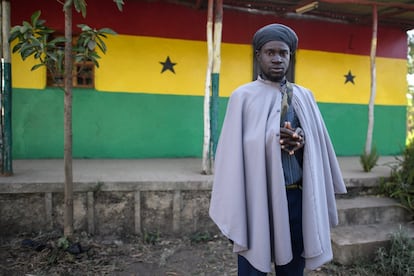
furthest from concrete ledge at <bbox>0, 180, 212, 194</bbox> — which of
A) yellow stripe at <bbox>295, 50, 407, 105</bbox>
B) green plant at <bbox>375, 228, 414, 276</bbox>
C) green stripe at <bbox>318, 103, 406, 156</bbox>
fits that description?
green stripe at <bbox>318, 103, 406, 156</bbox>

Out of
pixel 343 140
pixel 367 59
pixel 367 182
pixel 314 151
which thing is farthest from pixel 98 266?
pixel 367 59

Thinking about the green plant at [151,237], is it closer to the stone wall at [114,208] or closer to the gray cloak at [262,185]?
the stone wall at [114,208]

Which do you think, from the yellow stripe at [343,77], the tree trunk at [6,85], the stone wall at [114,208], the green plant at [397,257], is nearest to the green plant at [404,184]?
the green plant at [397,257]

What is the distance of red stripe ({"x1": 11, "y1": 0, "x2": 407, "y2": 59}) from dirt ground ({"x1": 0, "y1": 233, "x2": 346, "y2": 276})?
3571mm

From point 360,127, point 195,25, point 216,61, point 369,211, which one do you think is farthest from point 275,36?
point 360,127

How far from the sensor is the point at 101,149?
19.7 feet

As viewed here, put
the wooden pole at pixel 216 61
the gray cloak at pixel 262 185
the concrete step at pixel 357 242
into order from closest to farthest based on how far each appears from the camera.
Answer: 1. the gray cloak at pixel 262 185
2. the concrete step at pixel 357 242
3. the wooden pole at pixel 216 61

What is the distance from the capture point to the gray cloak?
1819 mm

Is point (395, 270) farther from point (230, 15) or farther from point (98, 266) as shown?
point (230, 15)

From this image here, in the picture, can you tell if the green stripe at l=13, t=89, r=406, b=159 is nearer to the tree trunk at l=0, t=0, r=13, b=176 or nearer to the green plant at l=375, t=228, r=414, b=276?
the tree trunk at l=0, t=0, r=13, b=176

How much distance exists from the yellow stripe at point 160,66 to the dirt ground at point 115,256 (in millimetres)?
2962

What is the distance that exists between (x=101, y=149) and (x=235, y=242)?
457 cm

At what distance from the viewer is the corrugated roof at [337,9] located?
594 cm

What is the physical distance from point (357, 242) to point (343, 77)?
4504 mm
